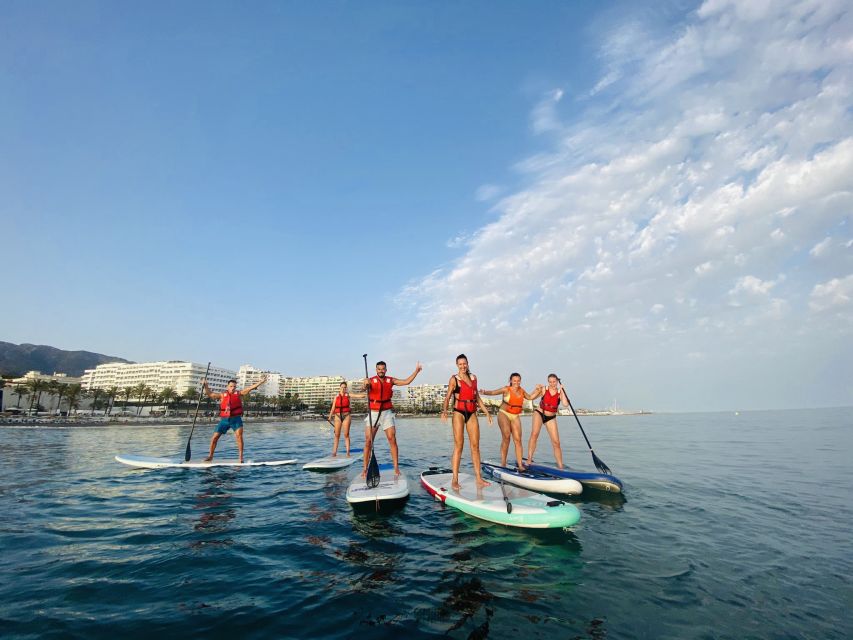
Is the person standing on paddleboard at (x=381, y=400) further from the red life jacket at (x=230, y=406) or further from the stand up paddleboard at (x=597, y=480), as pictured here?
the red life jacket at (x=230, y=406)

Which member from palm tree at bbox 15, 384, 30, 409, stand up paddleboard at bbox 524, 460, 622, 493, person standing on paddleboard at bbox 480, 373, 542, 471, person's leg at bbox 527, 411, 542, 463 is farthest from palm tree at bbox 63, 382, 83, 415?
stand up paddleboard at bbox 524, 460, 622, 493

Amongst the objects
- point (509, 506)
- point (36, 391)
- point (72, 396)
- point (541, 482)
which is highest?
point (36, 391)

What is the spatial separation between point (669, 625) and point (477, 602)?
8.27 feet

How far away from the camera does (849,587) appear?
638 cm

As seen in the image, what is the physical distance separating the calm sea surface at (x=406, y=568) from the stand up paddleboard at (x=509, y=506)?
30 cm

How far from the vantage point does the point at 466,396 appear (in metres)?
10.8

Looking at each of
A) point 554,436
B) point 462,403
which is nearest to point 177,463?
point 462,403

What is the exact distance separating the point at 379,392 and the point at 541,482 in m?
5.99

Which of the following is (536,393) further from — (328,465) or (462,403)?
(328,465)

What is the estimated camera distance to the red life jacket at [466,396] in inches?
425

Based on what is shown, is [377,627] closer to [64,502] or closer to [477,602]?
[477,602]

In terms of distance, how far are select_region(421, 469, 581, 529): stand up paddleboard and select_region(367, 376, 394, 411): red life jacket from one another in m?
2.88

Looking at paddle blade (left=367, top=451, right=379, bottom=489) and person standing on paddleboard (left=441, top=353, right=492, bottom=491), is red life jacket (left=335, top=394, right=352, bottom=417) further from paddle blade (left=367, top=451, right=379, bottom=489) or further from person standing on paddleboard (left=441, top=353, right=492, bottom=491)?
person standing on paddleboard (left=441, top=353, right=492, bottom=491)

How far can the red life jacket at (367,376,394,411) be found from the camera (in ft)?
38.7
